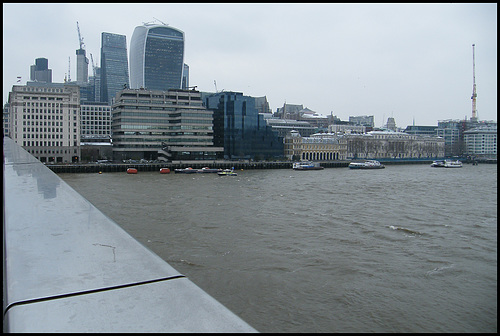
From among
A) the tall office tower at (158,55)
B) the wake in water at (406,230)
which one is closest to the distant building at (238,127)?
the wake in water at (406,230)

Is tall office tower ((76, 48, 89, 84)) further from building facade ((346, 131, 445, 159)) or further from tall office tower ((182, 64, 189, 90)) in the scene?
building facade ((346, 131, 445, 159))

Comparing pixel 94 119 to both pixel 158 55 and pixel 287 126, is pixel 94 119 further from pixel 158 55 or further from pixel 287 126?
pixel 287 126

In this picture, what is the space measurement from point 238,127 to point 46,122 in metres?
23.9

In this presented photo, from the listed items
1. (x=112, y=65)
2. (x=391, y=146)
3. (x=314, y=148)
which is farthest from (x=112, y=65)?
(x=391, y=146)

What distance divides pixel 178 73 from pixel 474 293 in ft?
338

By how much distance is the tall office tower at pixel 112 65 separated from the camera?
422 ft

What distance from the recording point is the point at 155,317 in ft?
4.93

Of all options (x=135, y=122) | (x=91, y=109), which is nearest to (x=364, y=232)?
(x=135, y=122)

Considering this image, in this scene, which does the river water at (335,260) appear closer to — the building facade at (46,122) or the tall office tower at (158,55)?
the building facade at (46,122)

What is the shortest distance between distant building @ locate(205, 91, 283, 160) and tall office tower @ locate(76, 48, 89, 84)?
130420 mm

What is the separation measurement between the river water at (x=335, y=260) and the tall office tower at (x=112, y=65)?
12035 centimetres

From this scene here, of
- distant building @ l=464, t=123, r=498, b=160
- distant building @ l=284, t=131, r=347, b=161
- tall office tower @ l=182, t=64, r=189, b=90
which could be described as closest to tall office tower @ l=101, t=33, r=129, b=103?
tall office tower @ l=182, t=64, r=189, b=90

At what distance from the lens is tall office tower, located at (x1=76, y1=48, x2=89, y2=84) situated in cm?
17112

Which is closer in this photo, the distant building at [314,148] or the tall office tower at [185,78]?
the distant building at [314,148]
